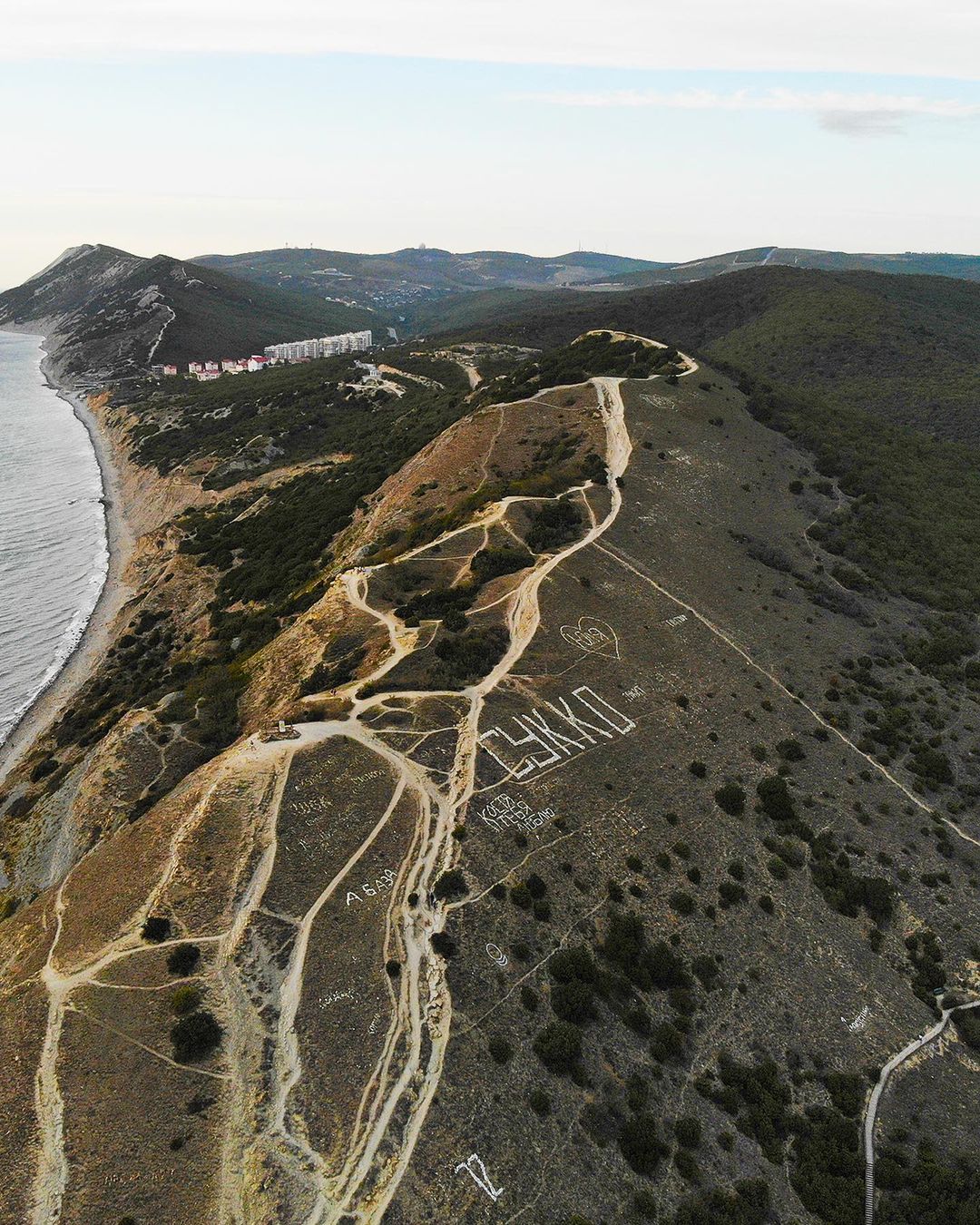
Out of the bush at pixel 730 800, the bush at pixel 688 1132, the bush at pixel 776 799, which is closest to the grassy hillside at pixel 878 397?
the bush at pixel 776 799

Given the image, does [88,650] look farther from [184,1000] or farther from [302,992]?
[302,992]

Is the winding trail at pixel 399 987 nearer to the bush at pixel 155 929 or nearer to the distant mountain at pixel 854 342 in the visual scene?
the bush at pixel 155 929

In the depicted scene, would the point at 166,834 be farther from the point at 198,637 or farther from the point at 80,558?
the point at 80,558

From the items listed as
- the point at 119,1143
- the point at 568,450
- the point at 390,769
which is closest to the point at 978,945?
the point at 390,769

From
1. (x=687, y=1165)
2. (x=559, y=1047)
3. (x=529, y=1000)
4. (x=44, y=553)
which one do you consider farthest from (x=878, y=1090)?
(x=44, y=553)

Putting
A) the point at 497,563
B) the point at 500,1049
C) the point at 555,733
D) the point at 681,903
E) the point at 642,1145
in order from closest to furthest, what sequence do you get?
the point at 642,1145 < the point at 500,1049 < the point at 681,903 < the point at 555,733 < the point at 497,563

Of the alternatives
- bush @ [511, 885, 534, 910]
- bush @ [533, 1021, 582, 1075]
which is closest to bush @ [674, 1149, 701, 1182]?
bush @ [533, 1021, 582, 1075]
